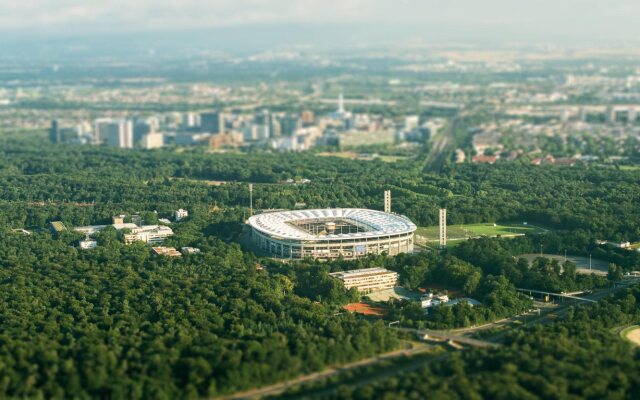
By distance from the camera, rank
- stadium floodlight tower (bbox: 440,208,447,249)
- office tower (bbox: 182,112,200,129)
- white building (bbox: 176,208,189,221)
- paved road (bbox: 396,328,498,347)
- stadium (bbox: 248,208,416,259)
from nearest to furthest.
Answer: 1. paved road (bbox: 396,328,498,347)
2. stadium (bbox: 248,208,416,259)
3. stadium floodlight tower (bbox: 440,208,447,249)
4. white building (bbox: 176,208,189,221)
5. office tower (bbox: 182,112,200,129)

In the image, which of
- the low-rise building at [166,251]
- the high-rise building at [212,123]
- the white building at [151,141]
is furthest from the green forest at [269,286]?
the high-rise building at [212,123]

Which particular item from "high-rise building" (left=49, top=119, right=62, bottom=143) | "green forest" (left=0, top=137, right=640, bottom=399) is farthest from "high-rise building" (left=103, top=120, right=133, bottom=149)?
"green forest" (left=0, top=137, right=640, bottom=399)

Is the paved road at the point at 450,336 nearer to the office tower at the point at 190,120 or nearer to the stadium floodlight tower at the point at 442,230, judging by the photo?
the stadium floodlight tower at the point at 442,230

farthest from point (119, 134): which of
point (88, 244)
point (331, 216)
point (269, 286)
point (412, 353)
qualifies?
point (412, 353)

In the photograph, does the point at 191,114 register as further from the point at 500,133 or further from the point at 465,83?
the point at 465,83

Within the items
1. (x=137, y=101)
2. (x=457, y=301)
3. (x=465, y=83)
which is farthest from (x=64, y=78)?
(x=457, y=301)

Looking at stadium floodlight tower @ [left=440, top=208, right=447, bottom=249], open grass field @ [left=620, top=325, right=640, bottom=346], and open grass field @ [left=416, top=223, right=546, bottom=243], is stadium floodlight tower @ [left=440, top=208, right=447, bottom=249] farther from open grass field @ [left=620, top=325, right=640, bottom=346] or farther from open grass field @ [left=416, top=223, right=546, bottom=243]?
open grass field @ [left=620, top=325, right=640, bottom=346]

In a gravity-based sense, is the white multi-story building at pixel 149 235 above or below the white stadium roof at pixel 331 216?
below
